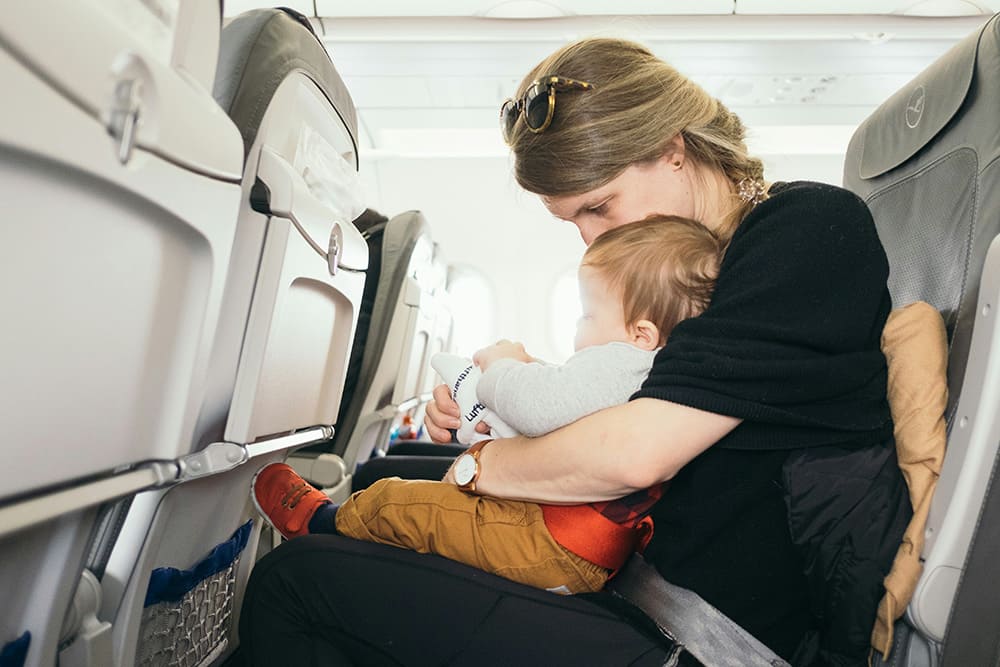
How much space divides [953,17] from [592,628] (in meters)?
5.12

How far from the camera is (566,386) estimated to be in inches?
50.4

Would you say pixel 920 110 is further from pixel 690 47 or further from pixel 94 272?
pixel 690 47

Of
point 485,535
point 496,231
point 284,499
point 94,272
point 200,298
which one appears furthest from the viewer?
point 496,231

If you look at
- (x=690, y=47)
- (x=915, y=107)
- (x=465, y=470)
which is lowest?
(x=465, y=470)

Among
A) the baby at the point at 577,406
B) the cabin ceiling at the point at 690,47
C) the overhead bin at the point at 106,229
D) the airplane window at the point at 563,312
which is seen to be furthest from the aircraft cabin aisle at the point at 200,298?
the airplane window at the point at 563,312

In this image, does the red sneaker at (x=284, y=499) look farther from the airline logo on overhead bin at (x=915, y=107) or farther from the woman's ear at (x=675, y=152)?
the airline logo on overhead bin at (x=915, y=107)

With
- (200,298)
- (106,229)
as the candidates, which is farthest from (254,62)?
(106,229)

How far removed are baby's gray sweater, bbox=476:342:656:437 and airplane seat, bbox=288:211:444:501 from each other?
132 centimetres

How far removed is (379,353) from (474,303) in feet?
15.7

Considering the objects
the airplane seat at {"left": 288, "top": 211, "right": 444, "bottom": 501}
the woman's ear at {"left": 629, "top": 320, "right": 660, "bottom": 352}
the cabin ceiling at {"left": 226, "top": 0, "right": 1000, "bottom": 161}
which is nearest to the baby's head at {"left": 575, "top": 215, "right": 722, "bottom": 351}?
the woman's ear at {"left": 629, "top": 320, "right": 660, "bottom": 352}

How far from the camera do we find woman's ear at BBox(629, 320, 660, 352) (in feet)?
4.52

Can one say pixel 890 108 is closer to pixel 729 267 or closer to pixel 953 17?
pixel 729 267

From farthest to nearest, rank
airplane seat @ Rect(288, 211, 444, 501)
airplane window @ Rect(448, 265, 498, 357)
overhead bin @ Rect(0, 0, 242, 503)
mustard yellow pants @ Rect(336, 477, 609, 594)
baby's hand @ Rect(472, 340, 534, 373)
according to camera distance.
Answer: airplane window @ Rect(448, 265, 498, 357), airplane seat @ Rect(288, 211, 444, 501), baby's hand @ Rect(472, 340, 534, 373), mustard yellow pants @ Rect(336, 477, 609, 594), overhead bin @ Rect(0, 0, 242, 503)

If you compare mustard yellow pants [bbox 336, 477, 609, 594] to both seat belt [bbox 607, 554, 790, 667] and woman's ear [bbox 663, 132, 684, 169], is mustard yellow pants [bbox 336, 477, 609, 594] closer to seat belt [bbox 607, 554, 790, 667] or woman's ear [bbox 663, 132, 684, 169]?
seat belt [bbox 607, 554, 790, 667]
